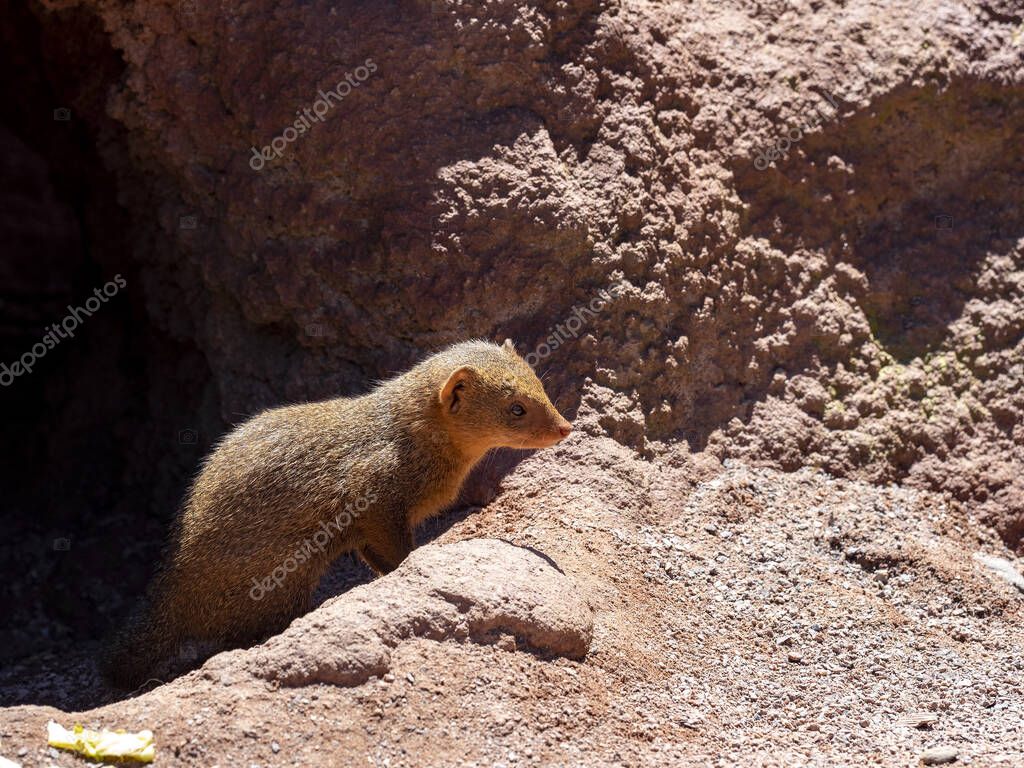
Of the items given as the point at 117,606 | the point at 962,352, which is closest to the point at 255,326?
the point at 117,606

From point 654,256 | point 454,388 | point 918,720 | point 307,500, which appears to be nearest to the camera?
point 918,720

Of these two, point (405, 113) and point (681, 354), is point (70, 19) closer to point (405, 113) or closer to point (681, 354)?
point (405, 113)

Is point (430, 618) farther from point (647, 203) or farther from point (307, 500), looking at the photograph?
point (647, 203)

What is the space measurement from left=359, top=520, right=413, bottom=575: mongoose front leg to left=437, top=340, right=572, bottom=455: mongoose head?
22.0 inches

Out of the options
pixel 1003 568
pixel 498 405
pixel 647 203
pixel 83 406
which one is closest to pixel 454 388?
pixel 498 405

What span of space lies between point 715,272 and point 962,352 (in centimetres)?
153

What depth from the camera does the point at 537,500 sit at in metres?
5.68

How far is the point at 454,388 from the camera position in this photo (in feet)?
17.8

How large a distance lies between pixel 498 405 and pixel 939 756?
2.49 metres

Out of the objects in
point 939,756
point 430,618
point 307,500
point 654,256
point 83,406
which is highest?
point 654,256

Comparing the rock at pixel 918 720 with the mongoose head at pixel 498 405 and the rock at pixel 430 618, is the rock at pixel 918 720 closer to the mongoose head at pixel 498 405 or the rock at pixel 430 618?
the rock at pixel 430 618

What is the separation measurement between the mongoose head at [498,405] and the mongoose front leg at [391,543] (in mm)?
558

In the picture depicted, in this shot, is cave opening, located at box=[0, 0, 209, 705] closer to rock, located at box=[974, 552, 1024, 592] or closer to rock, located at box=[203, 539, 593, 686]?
rock, located at box=[203, 539, 593, 686]

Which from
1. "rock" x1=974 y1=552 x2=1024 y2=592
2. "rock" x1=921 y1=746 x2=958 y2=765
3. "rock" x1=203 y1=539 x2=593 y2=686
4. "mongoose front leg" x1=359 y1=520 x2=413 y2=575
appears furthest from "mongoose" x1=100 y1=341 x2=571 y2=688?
"rock" x1=974 y1=552 x2=1024 y2=592
